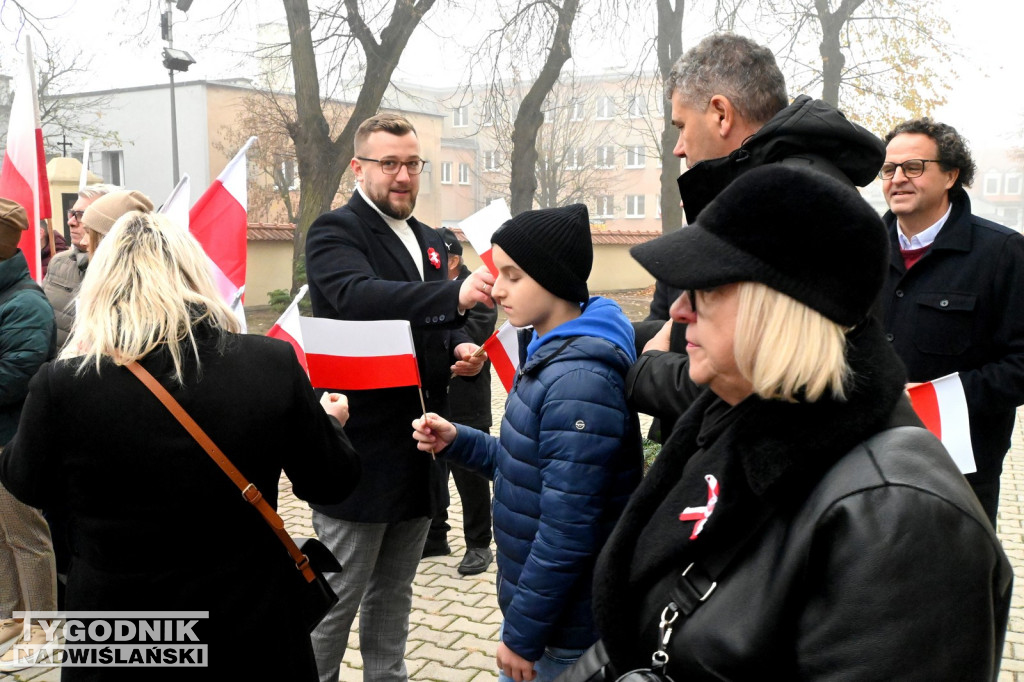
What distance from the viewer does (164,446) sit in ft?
6.88

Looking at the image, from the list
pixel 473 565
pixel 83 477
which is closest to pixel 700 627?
pixel 83 477

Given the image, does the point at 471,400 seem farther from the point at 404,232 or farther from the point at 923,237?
the point at 923,237

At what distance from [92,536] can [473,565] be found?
345 cm

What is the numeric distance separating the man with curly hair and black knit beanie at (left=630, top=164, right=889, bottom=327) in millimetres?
2124

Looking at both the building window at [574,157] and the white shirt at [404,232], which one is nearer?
the white shirt at [404,232]

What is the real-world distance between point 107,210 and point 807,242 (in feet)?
10.2

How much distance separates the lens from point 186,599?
2.16 m

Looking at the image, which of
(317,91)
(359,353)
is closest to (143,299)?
(359,353)

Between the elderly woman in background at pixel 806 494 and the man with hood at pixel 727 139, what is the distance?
A: 0.63 metres

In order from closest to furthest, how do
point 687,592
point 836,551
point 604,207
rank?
point 836,551 → point 687,592 → point 604,207

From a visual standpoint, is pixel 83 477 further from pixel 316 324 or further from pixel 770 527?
pixel 770 527

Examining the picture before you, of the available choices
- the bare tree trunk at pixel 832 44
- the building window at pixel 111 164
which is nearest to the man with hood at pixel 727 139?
the bare tree trunk at pixel 832 44

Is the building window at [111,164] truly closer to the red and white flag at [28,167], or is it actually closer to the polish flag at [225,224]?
the red and white flag at [28,167]

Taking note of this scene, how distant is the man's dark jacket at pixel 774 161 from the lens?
1.98 metres
